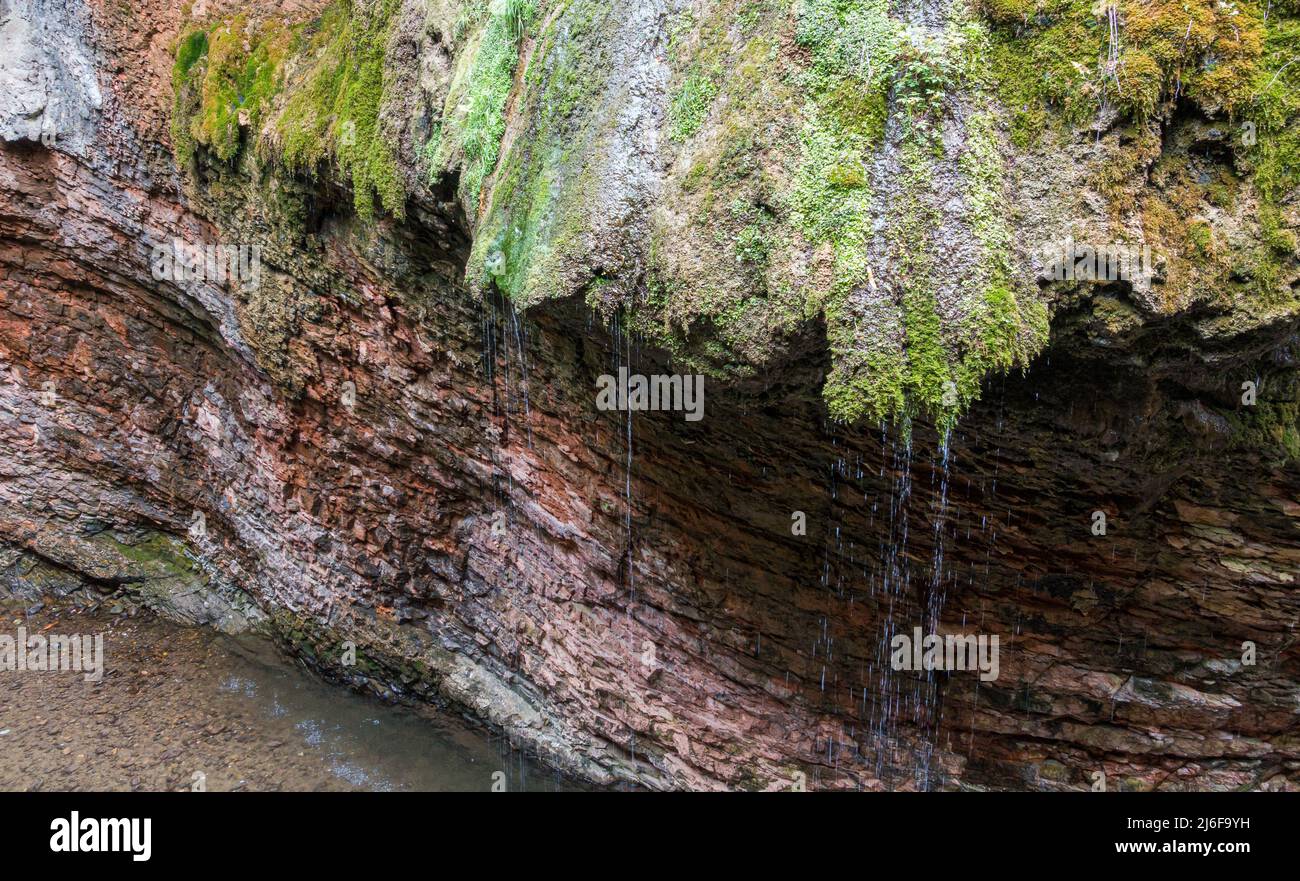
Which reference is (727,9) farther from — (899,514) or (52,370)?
(52,370)

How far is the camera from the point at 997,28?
3959 millimetres

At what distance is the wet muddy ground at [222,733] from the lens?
7883mm

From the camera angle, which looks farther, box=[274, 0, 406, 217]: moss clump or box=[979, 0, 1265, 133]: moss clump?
box=[274, 0, 406, 217]: moss clump

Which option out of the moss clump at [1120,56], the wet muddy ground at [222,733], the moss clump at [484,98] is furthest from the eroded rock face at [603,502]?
the moss clump at [1120,56]

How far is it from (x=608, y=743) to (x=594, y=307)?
464cm

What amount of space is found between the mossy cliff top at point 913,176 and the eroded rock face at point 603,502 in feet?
0.85

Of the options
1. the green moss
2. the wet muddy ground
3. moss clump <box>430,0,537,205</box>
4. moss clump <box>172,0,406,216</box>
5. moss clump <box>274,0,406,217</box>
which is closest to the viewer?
the green moss

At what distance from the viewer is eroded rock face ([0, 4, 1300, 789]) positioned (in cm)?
505

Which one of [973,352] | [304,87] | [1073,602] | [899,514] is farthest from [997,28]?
[304,87]

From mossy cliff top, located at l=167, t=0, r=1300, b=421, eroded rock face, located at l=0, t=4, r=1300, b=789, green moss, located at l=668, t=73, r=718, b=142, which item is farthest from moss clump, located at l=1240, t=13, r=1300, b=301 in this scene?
green moss, located at l=668, t=73, r=718, b=142

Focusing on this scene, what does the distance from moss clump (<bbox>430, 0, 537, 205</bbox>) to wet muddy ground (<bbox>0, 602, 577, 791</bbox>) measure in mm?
5584

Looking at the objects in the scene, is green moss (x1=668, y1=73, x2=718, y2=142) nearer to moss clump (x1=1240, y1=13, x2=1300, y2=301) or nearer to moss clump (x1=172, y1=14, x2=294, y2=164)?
moss clump (x1=1240, y1=13, x2=1300, y2=301)

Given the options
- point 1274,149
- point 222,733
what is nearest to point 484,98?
point 1274,149

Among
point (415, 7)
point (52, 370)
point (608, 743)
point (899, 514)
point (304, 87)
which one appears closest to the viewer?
point (899, 514)
